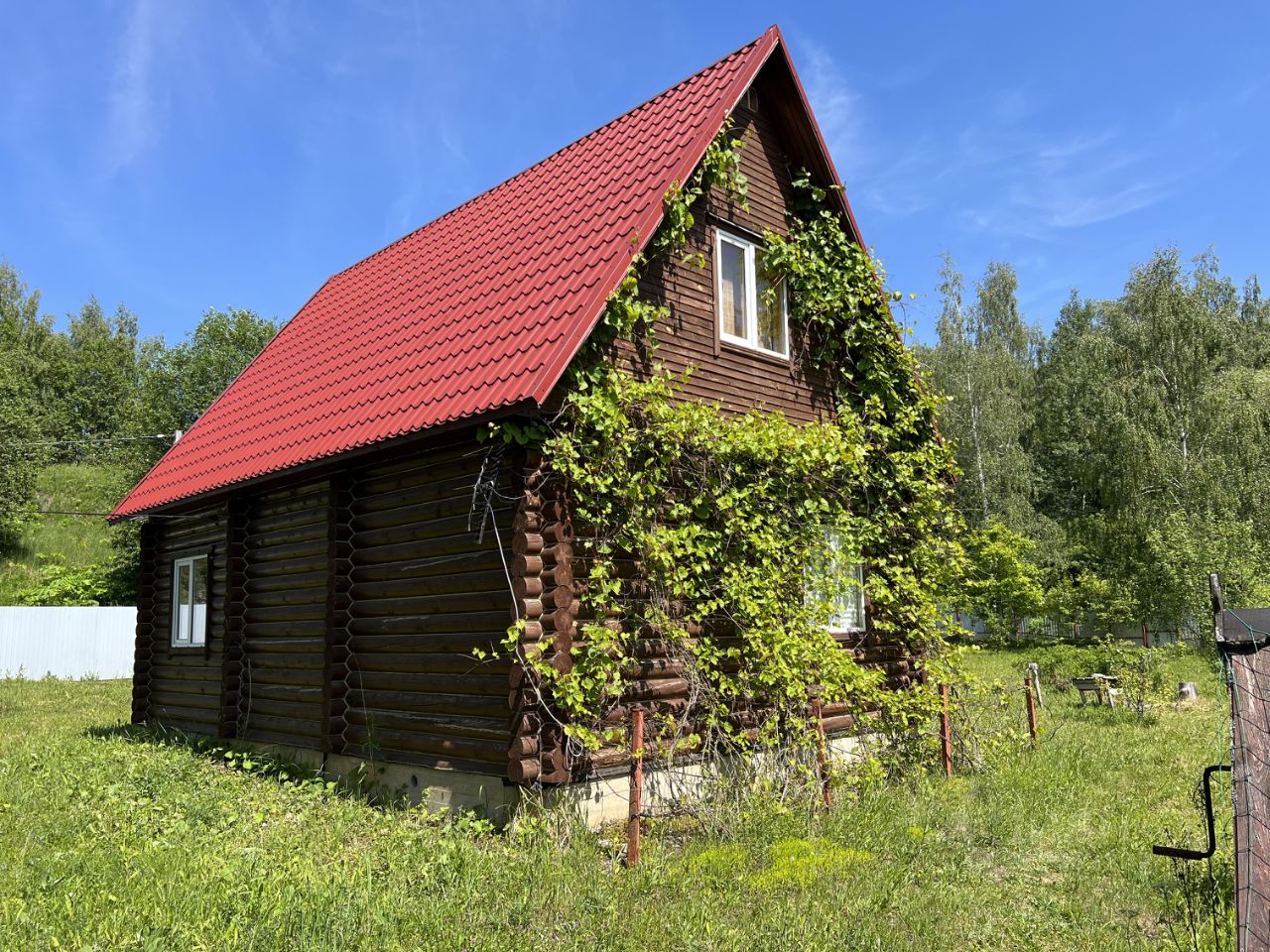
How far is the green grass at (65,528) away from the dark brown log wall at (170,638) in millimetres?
23567

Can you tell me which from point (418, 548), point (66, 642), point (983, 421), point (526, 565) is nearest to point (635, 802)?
point (526, 565)

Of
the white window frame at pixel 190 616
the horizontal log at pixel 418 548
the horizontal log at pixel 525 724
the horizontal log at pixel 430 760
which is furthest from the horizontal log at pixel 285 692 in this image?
the horizontal log at pixel 525 724

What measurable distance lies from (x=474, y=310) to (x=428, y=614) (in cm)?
326

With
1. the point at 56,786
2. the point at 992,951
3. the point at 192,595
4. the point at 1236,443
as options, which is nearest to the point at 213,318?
the point at 192,595

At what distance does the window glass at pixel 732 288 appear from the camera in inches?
411

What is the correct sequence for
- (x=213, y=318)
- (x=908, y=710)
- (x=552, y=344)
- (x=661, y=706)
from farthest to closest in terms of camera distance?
1. (x=213, y=318)
2. (x=908, y=710)
3. (x=661, y=706)
4. (x=552, y=344)

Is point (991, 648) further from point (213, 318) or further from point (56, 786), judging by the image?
point (213, 318)

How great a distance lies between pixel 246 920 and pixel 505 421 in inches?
160

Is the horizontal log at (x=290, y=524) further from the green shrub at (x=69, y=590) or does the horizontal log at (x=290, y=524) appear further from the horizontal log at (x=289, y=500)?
the green shrub at (x=69, y=590)

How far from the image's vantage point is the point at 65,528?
39594 millimetres

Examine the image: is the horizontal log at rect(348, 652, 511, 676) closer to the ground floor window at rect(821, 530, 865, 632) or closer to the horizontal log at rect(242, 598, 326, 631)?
the horizontal log at rect(242, 598, 326, 631)

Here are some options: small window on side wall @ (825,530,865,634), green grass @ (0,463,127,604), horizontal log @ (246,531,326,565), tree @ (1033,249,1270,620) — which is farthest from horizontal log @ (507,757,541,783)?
green grass @ (0,463,127,604)

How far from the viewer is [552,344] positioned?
772 centimetres

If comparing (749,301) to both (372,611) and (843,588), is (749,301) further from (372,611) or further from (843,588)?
(372,611)
